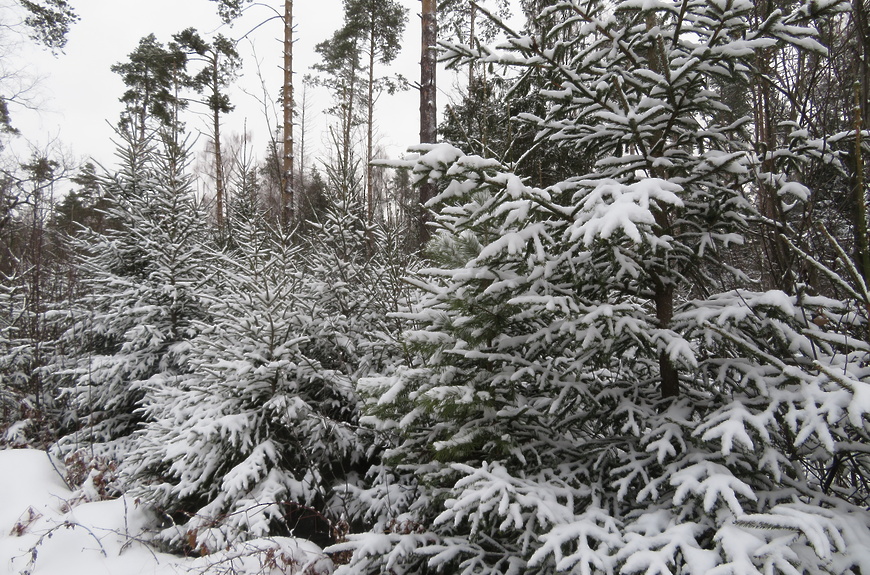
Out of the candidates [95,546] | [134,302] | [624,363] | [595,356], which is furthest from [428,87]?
[95,546]

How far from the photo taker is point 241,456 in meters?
4.36

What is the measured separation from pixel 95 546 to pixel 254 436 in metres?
1.59

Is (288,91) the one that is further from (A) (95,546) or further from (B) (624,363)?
(B) (624,363)

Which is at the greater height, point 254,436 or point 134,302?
point 134,302

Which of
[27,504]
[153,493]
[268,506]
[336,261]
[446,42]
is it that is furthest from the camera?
[336,261]

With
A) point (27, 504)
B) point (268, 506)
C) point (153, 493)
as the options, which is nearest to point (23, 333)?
point (27, 504)

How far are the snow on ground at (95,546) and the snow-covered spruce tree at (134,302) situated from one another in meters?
0.95

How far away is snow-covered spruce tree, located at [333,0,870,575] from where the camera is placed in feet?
6.24

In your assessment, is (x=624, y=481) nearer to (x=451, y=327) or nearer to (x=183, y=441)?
(x=451, y=327)

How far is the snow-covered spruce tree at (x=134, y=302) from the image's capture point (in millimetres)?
6035

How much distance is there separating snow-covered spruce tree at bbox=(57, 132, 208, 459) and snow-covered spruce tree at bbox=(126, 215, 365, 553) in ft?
4.44

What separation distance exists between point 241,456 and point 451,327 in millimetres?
2875

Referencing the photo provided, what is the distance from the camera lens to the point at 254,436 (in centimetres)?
450

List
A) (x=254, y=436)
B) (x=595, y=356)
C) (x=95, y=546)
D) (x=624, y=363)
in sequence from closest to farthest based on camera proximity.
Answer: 1. (x=595, y=356)
2. (x=624, y=363)
3. (x=95, y=546)
4. (x=254, y=436)
